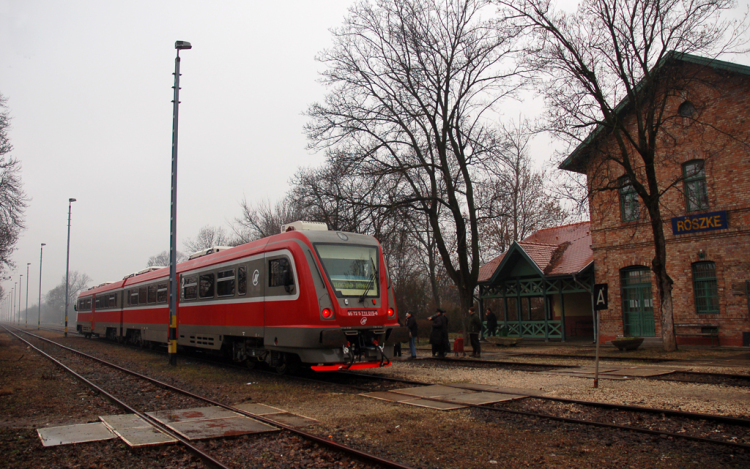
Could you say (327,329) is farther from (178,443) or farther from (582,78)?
(582,78)

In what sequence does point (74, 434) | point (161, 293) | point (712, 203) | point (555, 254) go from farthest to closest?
1. point (555, 254)
2. point (712, 203)
3. point (161, 293)
4. point (74, 434)

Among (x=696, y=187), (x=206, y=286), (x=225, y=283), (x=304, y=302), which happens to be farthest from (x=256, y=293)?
(x=696, y=187)

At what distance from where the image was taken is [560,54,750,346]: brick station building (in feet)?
65.2

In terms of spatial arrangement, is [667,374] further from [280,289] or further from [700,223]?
[700,223]

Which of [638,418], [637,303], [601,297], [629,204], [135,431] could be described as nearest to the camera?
[135,431]

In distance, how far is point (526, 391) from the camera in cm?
1005

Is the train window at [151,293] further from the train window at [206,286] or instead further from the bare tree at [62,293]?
the bare tree at [62,293]

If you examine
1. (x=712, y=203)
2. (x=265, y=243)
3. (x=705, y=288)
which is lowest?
(x=705, y=288)

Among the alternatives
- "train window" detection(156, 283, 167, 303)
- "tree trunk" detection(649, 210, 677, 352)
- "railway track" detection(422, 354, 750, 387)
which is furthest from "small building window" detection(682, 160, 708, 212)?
"train window" detection(156, 283, 167, 303)

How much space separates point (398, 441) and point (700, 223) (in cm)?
1901

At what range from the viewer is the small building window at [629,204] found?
901 inches

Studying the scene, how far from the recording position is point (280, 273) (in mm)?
12133

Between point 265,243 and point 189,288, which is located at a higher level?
point 265,243

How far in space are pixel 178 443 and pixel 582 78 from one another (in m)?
17.7
